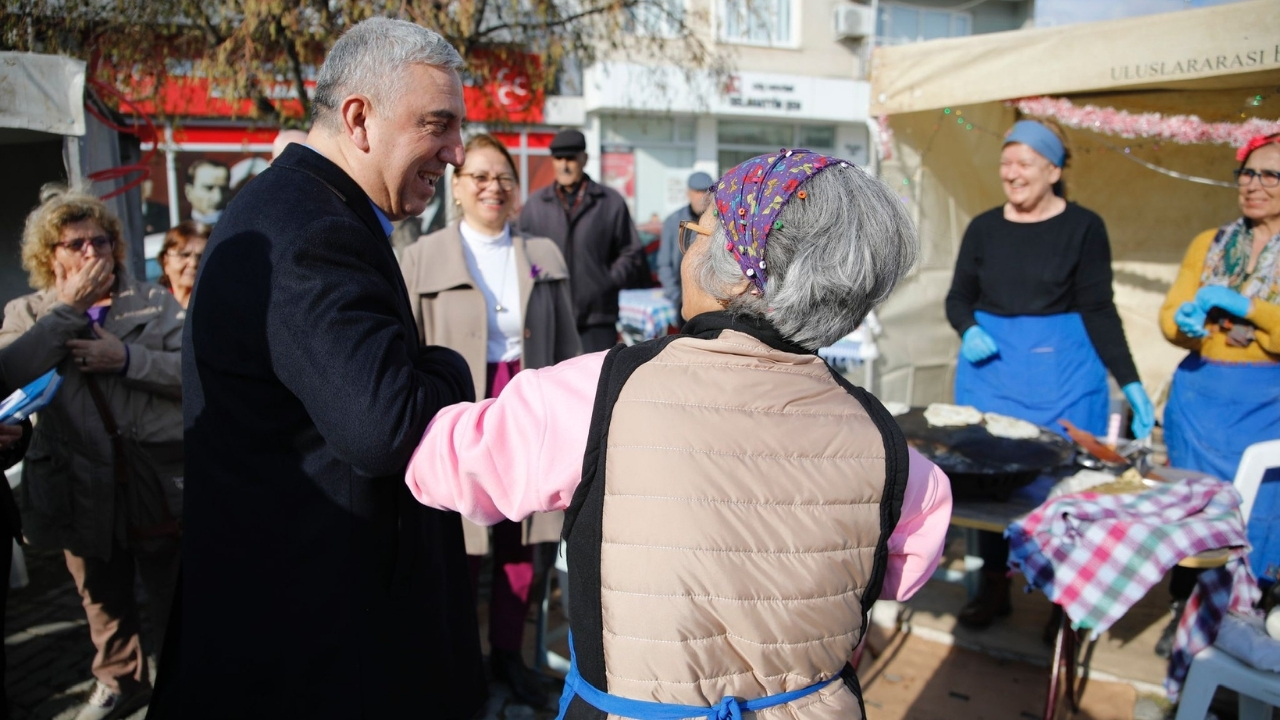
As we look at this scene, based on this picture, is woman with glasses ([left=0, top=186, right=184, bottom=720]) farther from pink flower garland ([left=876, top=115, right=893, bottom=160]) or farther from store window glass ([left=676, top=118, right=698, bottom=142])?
store window glass ([left=676, top=118, right=698, bottom=142])

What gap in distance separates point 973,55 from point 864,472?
13.1ft

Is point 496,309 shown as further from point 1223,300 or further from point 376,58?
point 1223,300

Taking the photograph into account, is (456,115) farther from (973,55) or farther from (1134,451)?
(973,55)

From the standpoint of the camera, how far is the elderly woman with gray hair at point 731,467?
1.17m

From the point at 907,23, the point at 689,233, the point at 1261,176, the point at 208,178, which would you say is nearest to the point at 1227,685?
the point at 1261,176

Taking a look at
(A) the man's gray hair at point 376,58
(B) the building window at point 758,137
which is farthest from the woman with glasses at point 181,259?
(B) the building window at point 758,137

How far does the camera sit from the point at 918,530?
140 centimetres

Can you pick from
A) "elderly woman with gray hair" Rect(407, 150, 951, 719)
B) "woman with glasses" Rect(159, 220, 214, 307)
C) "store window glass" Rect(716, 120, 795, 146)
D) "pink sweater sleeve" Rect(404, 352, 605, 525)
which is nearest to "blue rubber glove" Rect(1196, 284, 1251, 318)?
"elderly woman with gray hair" Rect(407, 150, 951, 719)

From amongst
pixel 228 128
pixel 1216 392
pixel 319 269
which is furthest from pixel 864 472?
pixel 228 128

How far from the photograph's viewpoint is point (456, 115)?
1.51 metres

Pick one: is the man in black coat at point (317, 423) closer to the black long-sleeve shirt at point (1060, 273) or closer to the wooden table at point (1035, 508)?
the wooden table at point (1035, 508)

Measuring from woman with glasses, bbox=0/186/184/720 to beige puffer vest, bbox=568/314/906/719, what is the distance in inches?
92.1

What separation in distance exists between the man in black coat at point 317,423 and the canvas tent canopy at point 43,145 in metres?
2.53

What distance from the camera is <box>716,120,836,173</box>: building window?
674 inches
